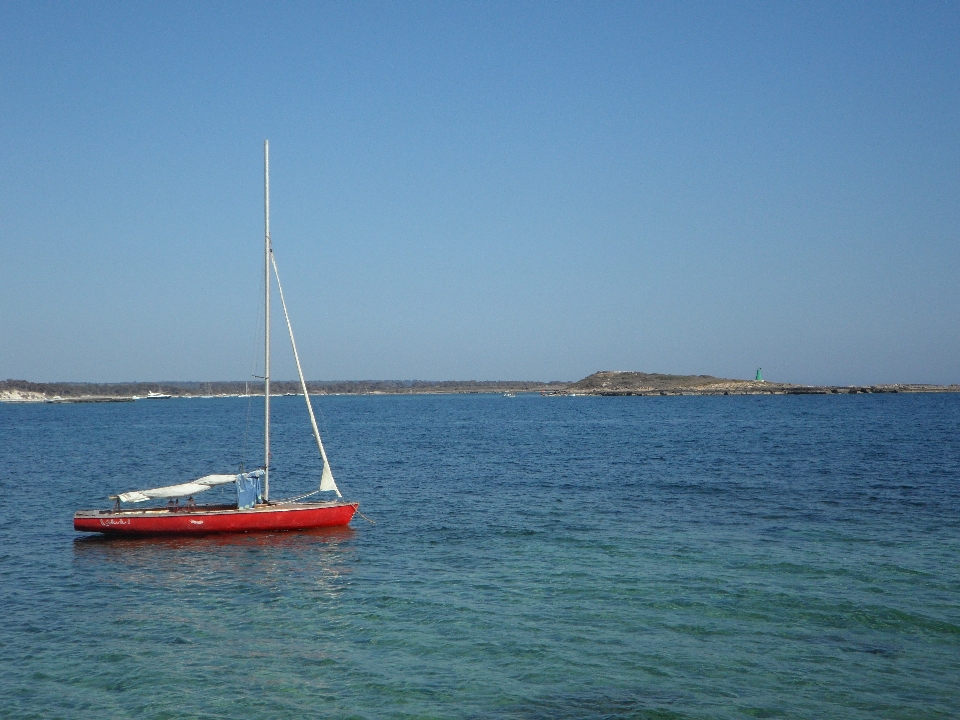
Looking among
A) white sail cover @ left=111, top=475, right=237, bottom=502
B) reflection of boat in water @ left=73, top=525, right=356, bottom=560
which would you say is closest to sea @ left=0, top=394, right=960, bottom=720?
reflection of boat in water @ left=73, top=525, right=356, bottom=560

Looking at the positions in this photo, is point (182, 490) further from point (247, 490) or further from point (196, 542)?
point (196, 542)

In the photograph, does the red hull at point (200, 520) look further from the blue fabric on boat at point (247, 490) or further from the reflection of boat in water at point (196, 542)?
the blue fabric on boat at point (247, 490)

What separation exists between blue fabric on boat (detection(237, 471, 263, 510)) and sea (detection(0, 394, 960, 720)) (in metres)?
1.52

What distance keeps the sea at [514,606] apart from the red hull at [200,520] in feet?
1.84

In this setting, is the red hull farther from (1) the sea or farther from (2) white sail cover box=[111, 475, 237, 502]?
(2) white sail cover box=[111, 475, 237, 502]

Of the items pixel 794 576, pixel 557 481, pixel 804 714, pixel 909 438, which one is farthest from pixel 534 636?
pixel 909 438

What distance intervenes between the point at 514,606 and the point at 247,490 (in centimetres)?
1521

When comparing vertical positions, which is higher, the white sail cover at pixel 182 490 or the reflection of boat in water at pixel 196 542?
the white sail cover at pixel 182 490

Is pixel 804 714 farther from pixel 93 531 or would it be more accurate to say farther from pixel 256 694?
pixel 93 531

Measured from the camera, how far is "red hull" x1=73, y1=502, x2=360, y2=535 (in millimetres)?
31531

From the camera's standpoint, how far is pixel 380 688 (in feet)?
54.5

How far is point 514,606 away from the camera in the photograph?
22.0m

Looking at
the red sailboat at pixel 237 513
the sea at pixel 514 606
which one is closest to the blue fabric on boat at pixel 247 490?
the red sailboat at pixel 237 513

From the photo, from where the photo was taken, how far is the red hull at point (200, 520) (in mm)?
31531
